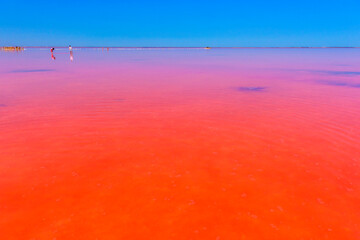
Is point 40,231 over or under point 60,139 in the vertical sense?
under

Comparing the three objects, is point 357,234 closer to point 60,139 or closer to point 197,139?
point 197,139

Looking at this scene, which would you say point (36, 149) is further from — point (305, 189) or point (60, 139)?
point (305, 189)

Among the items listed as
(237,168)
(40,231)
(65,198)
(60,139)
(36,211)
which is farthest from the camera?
(60,139)

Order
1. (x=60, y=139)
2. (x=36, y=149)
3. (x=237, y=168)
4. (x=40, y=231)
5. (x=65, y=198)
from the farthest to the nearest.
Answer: (x=60, y=139) < (x=36, y=149) < (x=237, y=168) < (x=65, y=198) < (x=40, y=231)

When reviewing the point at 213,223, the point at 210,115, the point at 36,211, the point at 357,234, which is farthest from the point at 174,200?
the point at 210,115

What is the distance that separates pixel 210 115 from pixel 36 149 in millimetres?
4406

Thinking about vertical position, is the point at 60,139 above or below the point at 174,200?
above

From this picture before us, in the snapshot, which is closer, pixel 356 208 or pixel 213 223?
pixel 213 223

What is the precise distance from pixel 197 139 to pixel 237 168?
1419 millimetres

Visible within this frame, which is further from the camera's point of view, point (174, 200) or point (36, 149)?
point (36, 149)

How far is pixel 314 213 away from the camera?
10.7 ft

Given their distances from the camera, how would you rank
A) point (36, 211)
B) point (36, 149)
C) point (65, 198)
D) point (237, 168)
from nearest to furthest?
point (36, 211) → point (65, 198) → point (237, 168) → point (36, 149)

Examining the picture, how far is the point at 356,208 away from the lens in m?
3.35

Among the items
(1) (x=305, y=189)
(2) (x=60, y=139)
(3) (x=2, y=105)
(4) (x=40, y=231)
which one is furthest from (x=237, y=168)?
(3) (x=2, y=105)
